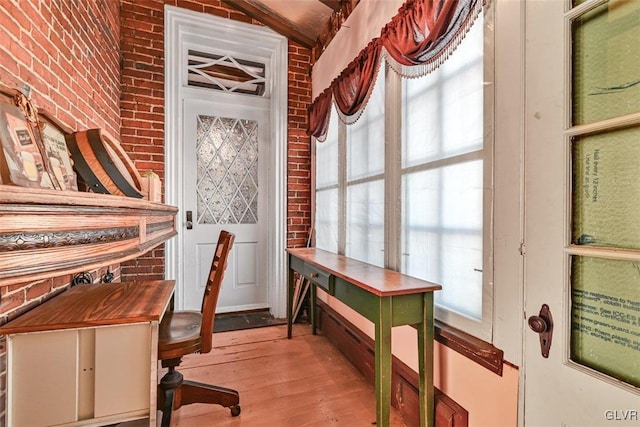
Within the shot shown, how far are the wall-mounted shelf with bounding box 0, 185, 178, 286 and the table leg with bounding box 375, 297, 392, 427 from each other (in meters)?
0.96

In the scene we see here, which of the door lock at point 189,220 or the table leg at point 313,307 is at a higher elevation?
the door lock at point 189,220

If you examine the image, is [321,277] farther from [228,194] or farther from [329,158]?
[228,194]

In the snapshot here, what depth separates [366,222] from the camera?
216cm

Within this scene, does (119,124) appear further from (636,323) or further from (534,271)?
(636,323)

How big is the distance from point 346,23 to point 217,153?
169 centimetres

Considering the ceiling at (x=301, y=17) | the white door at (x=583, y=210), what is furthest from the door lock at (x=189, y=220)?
the white door at (x=583, y=210)

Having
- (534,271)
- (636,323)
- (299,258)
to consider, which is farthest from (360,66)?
(636,323)

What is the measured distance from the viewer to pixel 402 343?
1707 mm

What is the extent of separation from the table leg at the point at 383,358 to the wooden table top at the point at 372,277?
7cm

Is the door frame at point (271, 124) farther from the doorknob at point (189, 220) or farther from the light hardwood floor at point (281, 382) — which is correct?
the light hardwood floor at point (281, 382)

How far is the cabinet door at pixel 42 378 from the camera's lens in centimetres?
109

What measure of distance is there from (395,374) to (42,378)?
1.58m

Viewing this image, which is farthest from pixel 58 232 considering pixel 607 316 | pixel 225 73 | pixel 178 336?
pixel 225 73

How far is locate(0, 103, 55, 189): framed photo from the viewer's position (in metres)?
0.90
